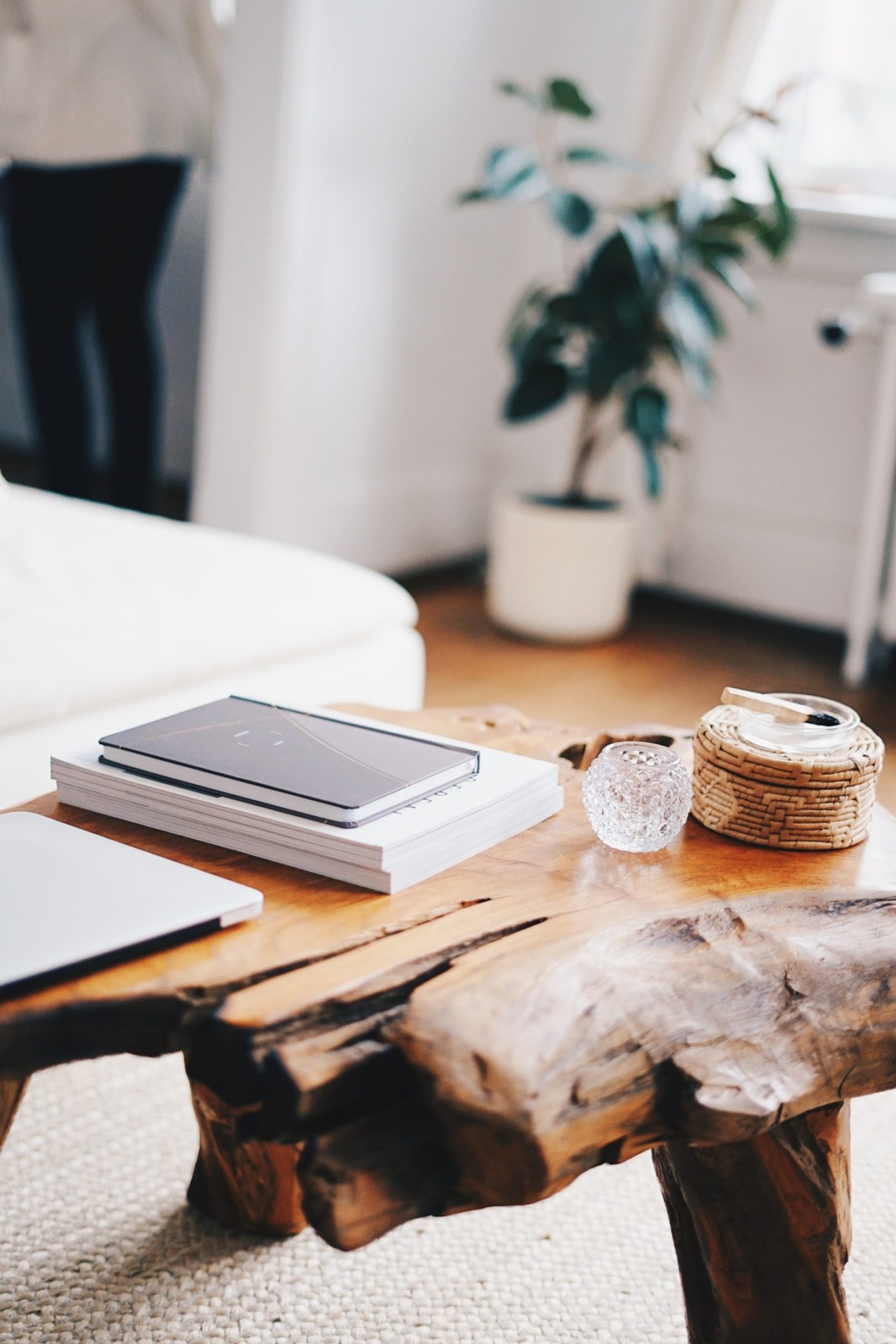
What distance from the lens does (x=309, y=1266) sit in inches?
39.0

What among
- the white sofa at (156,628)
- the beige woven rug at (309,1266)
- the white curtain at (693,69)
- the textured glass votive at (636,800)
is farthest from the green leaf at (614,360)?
the textured glass votive at (636,800)

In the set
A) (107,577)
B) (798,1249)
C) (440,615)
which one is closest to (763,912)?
(798,1249)

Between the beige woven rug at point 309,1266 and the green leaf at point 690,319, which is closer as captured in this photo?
the beige woven rug at point 309,1266

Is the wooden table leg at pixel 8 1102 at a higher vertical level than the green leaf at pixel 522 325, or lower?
lower

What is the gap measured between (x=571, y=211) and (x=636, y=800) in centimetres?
199

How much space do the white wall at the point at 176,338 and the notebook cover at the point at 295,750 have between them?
109 inches

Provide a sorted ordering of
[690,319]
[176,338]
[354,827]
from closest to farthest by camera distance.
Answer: [354,827], [690,319], [176,338]

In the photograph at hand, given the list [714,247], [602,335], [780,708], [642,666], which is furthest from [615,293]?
[780,708]

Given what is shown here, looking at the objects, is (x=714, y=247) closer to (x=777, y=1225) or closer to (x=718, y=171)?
(x=718, y=171)

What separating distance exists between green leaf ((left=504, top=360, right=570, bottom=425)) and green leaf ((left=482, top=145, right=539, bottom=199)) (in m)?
0.35

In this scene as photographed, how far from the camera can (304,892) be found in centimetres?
75

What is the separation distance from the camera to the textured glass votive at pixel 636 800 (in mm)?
822

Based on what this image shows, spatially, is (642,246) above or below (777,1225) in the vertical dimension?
above

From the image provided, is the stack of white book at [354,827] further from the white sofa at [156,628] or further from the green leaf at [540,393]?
the green leaf at [540,393]
